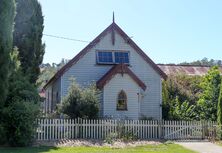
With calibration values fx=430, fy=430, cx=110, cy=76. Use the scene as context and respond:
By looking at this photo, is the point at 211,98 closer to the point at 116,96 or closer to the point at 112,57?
the point at 116,96

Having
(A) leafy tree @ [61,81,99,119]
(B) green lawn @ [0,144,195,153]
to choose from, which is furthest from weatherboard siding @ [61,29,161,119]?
(B) green lawn @ [0,144,195,153]

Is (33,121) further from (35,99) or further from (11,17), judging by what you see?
(11,17)

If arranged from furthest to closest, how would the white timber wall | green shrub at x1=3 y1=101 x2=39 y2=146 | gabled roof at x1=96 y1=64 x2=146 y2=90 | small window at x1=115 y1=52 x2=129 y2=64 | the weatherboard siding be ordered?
1. small window at x1=115 y1=52 x2=129 y2=64
2. the weatherboard siding
3. the white timber wall
4. gabled roof at x1=96 y1=64 x2=146 y2=90
5. green shrub at x1=3 y1=101 x2=39 y2=146

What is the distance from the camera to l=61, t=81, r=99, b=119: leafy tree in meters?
25.9

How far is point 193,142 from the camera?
961 inches

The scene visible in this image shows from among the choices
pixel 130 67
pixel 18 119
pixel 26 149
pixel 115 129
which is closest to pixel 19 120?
pixel 18 119

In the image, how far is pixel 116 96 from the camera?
29.6m

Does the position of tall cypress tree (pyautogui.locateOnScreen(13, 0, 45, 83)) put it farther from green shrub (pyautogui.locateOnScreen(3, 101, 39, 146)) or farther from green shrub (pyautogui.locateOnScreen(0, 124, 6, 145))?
green shrub (pyautogui.locateOnScreen(0, 124, 6, 145))

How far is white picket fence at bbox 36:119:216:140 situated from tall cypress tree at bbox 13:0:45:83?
4.32 meters

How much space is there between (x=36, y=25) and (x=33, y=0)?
5.23 ft

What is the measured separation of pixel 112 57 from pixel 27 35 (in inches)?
297

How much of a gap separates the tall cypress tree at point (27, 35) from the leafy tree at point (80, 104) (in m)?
2.57

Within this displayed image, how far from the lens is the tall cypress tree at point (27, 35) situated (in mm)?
26516

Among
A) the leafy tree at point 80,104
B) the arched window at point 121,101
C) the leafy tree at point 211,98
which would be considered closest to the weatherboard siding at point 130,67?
the arched window at point 121,101
